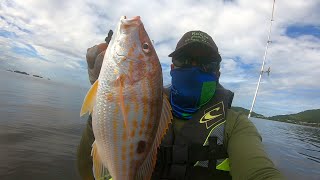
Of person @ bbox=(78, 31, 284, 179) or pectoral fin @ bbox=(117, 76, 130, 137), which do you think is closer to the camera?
pectoral fin @ bbox=(117, 76, 130, 137)

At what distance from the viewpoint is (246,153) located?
3.51 metres

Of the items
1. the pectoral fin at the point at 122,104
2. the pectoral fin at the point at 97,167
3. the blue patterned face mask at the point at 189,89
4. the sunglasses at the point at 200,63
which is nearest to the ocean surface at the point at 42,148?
the blue patterned face mask at the point at 189,89

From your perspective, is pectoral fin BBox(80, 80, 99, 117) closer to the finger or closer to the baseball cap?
the finger

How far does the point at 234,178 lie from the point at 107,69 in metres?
2.25

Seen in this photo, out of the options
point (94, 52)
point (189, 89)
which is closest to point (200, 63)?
point (189, 89)

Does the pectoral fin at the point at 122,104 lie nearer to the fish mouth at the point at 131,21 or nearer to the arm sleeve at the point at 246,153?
the fish mouth at the point at 131,21

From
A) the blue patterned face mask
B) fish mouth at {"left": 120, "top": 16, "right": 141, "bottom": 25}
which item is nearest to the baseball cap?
the blue patterned face mask

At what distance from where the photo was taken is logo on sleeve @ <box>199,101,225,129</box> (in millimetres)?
4227

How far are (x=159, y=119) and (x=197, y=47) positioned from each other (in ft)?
7.06

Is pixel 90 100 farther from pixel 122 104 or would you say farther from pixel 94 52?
pixel 94 52

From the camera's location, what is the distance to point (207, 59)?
14.7ft

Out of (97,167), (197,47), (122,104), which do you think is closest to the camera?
(122,104)

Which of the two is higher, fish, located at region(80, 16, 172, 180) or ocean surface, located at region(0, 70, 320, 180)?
fish, located at region(80, 16, 172, 180)

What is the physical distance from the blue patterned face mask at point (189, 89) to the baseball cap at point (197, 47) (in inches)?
11.7
